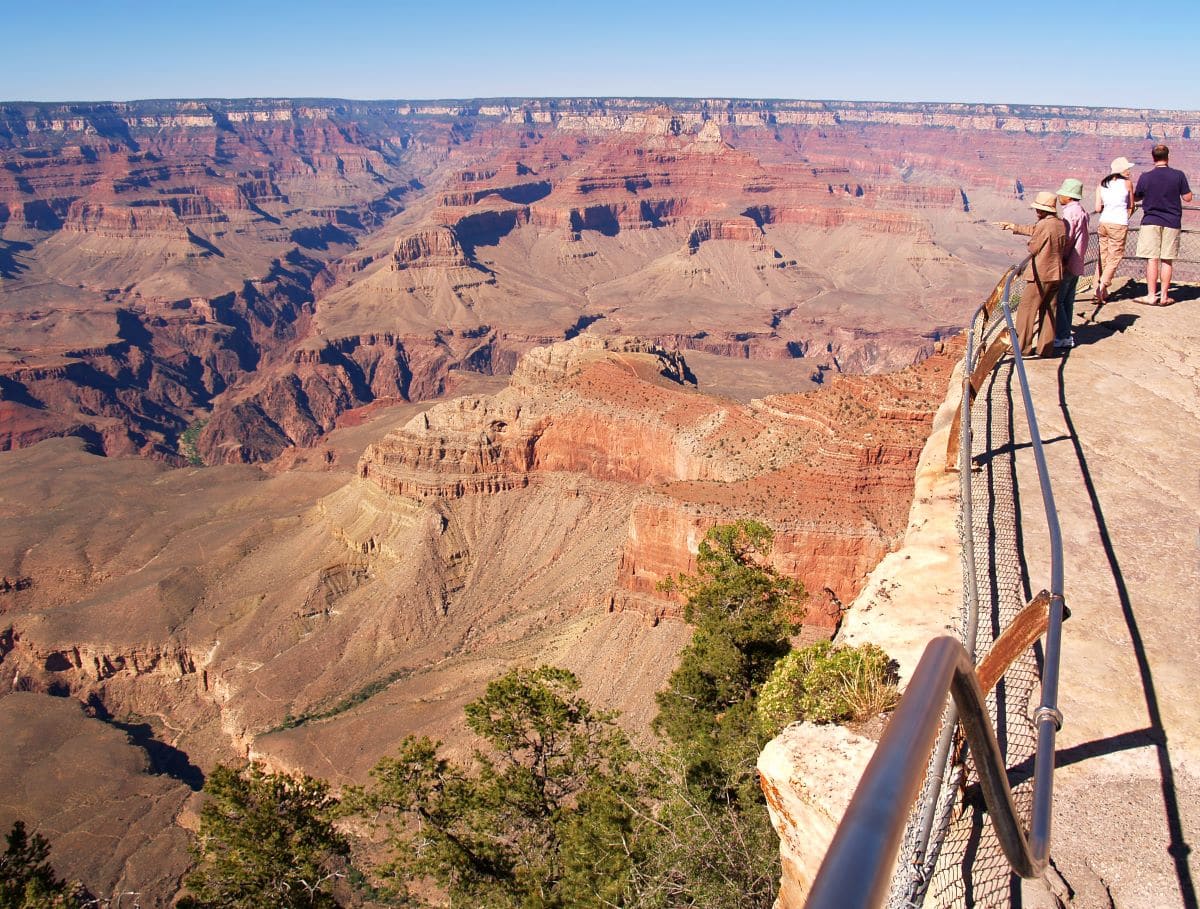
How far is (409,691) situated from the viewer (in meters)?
43.2

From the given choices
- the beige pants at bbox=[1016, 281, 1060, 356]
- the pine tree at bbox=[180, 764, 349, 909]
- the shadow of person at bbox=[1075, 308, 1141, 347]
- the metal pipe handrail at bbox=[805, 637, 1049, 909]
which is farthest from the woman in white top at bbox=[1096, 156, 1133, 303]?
the pine tree at bbox=[180, 764, 349, 909]

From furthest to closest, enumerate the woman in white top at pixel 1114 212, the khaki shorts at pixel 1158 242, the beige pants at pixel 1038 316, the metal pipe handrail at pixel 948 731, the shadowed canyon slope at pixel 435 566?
1. the shadowed canyon slope at pixel 435 566
2. the woman in white top at pixel 1114 212
3. the khaki shorts at pixel 1158 242
4. the beige pants at pixel 1038 316
5. the metal pipe handrail at pixel 948 731

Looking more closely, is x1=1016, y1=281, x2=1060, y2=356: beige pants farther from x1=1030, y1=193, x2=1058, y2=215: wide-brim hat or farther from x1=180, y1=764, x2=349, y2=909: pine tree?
x1=180, y1=764, x2=349, y2=909: pine tree

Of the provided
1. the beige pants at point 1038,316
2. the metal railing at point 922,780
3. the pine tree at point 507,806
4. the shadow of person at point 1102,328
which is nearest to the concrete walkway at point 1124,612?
the beige pants at point 1038,316

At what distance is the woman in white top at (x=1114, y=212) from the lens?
739 inches

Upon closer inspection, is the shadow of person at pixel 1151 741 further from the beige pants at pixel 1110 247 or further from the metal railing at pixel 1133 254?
the metal railing at pixel 1133 254

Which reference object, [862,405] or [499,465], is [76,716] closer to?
[499,465]

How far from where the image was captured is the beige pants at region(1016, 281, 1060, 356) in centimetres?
1641

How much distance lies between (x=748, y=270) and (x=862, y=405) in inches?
6239

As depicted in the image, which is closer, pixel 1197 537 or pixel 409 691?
pixel 1197 537

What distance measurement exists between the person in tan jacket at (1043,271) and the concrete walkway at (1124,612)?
87 centimetres

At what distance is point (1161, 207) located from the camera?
18141mm

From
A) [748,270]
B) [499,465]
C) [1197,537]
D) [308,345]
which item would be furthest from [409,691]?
[748,270]

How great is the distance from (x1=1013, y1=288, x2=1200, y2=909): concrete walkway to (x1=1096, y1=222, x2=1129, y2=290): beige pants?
333 centimetres
